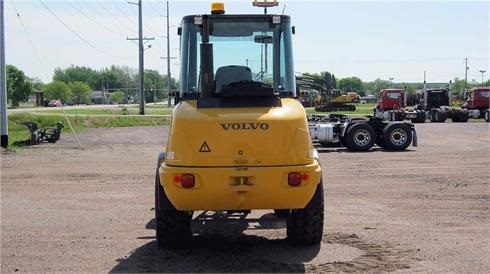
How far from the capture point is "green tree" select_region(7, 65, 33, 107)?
377 feet

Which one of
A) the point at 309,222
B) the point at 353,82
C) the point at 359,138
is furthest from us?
the point at 353,82

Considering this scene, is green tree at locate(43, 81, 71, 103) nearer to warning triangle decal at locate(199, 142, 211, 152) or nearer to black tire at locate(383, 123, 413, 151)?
black tire at locate(383, 123, 413, 151)

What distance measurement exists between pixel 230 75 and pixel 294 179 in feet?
5.50

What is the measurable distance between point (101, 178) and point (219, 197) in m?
9.58

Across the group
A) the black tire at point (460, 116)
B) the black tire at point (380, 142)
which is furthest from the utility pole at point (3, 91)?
the black tire at point (460, 116)

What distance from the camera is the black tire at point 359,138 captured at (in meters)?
23.3

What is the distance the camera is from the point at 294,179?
686cm

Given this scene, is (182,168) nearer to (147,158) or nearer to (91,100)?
(147,158)

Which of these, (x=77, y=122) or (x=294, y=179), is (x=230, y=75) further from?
(x=77, y=122)

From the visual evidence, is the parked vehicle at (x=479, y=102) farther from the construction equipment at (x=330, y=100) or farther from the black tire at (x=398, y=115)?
the construction equipment at (x=330, y=100)

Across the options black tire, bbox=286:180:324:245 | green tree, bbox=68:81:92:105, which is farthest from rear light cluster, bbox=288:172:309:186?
green tree, bbox=68:81:92:105

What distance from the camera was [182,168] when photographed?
686cm

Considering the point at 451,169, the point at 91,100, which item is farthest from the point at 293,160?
the point at 91,100

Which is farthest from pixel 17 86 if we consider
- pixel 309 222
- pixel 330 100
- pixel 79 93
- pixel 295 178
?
pixel 295 178
